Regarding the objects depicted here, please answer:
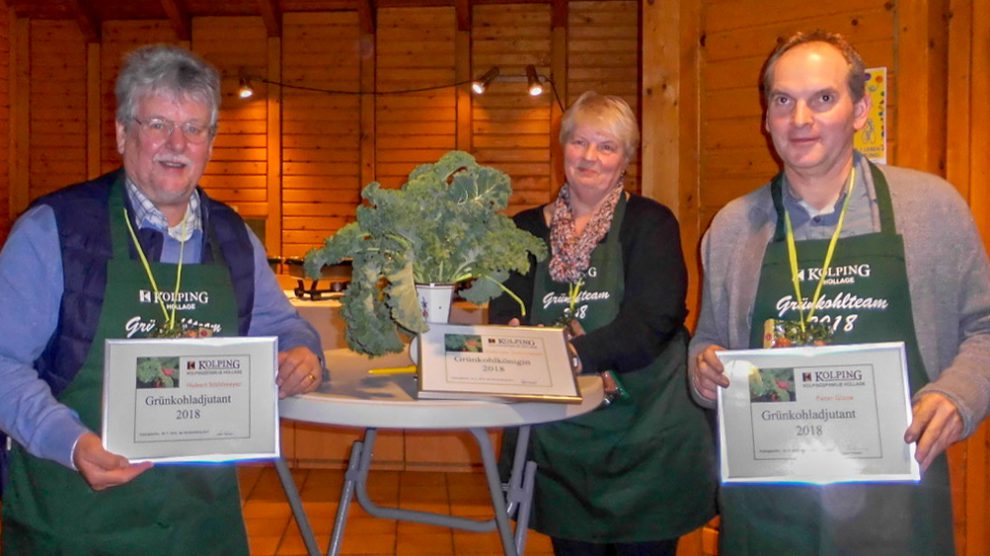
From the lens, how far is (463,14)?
31.8 ft

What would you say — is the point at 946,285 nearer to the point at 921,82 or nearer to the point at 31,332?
the point at 921,82

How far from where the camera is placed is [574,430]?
2.49 m

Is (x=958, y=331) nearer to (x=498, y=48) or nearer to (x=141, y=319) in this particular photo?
(x=141, y=319)

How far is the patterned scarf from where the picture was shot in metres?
2.45

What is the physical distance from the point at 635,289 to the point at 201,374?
1.18 meters

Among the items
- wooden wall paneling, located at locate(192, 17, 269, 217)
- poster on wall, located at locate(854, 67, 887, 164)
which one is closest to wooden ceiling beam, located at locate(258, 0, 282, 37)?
wooden wall paneling, located at locate(192, 17, 269, 217)

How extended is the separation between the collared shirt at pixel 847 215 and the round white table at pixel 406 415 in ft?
1.87

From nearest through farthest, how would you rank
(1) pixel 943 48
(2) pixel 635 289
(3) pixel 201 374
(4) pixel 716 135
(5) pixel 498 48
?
(3) pixel 201 374
(2) pixel 635 289
(1) pixel 943 48
(4) pixel 716 135
(5) pixel 498 48

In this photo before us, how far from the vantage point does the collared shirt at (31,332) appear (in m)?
1.62

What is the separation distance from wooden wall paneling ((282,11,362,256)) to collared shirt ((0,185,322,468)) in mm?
8242

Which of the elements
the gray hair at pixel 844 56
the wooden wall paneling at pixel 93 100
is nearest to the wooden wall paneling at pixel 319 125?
the wooden wall paneling at pixel 93 100

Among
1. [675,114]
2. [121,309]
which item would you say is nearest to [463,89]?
[675,114]

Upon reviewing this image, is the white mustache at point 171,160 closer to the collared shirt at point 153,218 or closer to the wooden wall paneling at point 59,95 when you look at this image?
the collared shirt at point 153,218

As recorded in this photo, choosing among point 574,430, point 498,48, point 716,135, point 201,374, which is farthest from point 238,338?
point 498,48
